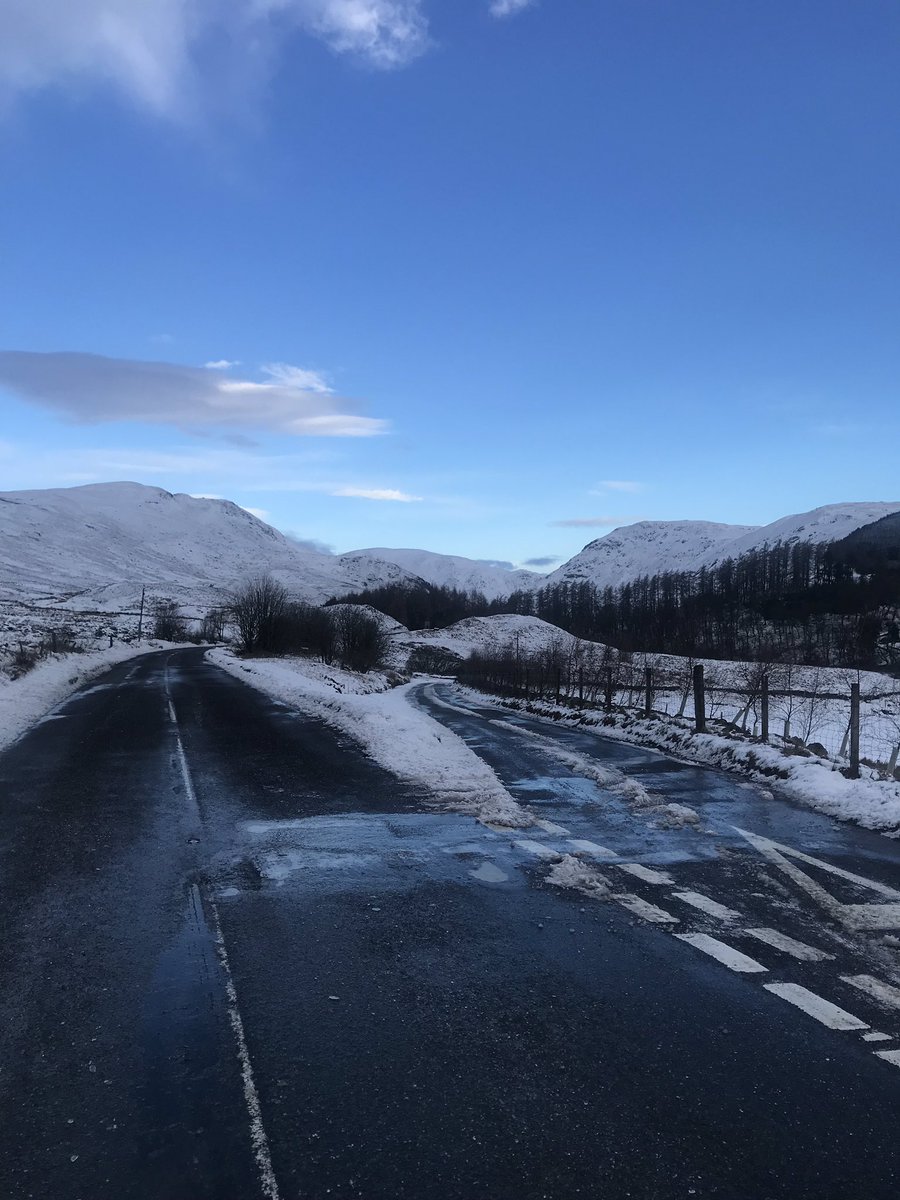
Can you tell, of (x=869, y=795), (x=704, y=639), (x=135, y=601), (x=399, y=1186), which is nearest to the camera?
(x=399, y=1186)

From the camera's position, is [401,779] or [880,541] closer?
[401,779]

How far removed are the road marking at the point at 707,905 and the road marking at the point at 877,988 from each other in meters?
1.19

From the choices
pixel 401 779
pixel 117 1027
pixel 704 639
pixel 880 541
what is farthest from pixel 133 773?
pixel 880 541

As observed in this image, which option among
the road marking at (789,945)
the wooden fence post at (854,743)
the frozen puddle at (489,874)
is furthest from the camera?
the wooden fence post at (854,743)

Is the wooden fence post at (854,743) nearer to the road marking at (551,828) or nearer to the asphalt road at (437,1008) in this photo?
the asphalt road at (437,1008)

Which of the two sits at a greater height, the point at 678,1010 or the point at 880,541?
the point at 880,541

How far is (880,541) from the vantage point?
19962 centimetres

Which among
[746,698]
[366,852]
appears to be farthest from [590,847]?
[746,698]

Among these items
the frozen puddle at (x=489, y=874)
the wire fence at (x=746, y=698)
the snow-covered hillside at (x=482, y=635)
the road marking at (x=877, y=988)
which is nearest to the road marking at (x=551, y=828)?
the frozen puddle at (x=489, y=874)

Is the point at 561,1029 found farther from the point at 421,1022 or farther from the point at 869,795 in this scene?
the point at 869,795

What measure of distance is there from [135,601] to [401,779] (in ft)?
662

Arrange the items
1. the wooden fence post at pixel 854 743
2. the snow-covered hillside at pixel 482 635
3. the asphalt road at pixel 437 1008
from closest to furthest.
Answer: the asphalt road at pixel 437 1008, the wooden fence post at pixel 854 743, the snow-covered hillside at pixel 482 635

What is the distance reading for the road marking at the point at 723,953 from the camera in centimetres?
517

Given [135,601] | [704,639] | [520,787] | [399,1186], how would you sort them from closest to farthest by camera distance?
1. [399,1186]
2. [520,787]
3. [704,639]
4. [135,601]
